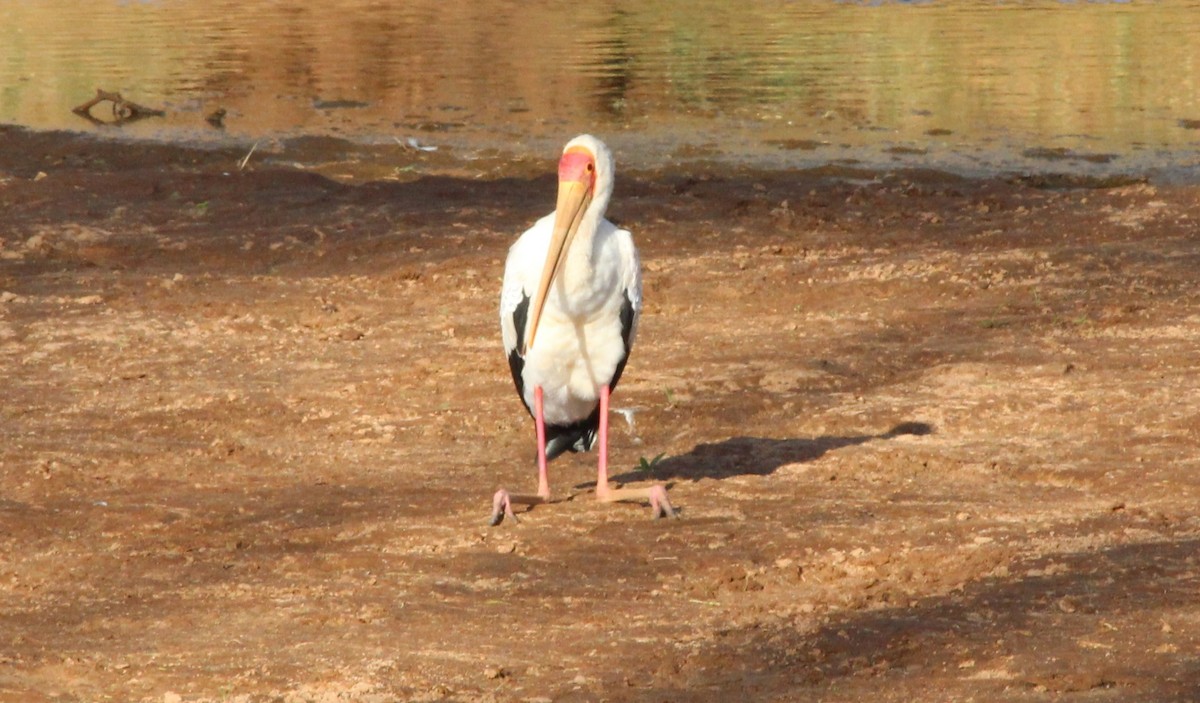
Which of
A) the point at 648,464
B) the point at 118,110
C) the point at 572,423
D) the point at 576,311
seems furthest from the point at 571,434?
the point at 118,110

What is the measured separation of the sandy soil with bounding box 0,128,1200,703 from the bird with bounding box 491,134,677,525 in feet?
0.80

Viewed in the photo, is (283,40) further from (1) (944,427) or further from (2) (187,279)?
(1) (944,427)

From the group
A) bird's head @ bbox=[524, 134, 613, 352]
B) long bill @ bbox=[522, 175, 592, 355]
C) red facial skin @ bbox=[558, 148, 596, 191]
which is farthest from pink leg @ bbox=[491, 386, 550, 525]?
red facial skin @ bbox=[558, 148, 596, 191]

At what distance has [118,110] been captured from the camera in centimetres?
1647

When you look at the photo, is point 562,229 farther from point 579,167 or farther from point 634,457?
point 634,457

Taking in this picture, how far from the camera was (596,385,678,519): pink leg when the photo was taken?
18.9 feet

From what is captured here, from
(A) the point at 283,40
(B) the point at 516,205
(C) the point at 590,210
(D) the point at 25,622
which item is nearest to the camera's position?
(D) the point at 25,622

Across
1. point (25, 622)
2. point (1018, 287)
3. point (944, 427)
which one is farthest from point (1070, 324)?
point (25, 622)

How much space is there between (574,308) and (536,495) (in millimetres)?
675

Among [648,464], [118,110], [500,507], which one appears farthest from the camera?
[118,110]

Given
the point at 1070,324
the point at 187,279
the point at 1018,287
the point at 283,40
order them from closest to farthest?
the point at 1070,324 < the point at 1018,287 < the point at 187,279 < the point at 283,40

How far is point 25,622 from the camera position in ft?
16.4

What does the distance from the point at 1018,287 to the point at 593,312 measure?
3934mm

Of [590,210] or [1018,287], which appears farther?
[1018,287]
